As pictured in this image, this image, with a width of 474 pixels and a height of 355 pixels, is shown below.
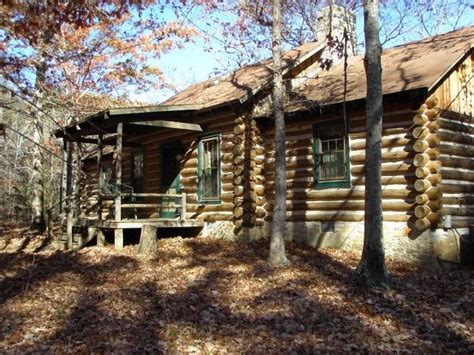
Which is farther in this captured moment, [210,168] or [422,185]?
[210,168]

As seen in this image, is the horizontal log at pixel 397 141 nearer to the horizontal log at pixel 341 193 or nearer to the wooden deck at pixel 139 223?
the horizontal log at pixel 341 193

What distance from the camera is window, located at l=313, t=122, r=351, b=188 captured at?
40.7 feet

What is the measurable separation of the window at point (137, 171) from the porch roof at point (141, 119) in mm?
3465

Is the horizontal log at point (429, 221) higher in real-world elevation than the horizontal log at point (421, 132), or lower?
lower

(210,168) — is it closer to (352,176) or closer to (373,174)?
(352,176)

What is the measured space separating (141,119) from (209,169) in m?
2.66

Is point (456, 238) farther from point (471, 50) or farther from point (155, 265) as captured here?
point (155, 265)

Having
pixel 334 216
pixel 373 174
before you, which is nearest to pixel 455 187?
pixel 334 216

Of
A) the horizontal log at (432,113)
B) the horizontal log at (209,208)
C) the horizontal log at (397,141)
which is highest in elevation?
the horizontal log at (432,113)

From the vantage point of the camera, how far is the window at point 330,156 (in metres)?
12.4

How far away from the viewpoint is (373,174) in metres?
8.52

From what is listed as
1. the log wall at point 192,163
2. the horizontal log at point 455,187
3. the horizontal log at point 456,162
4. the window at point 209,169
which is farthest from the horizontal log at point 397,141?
the window at point 209,169

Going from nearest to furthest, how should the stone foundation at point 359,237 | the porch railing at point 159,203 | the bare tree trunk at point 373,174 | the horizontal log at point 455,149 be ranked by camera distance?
the bare tree trunk at point 373,174
the stone foundation at point 359,237
the horizontal log at point 455,149
the porch railing at point 159,203

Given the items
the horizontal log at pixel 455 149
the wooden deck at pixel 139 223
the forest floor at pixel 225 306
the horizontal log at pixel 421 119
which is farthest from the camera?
the wooden deck at pixel 139 223
